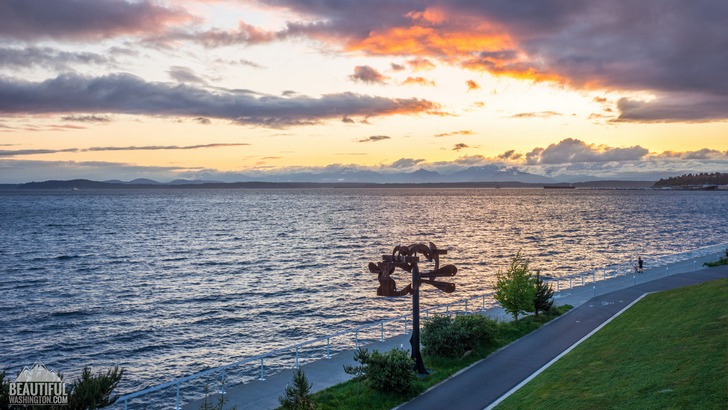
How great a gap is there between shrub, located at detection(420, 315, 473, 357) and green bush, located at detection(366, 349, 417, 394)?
16.4ft

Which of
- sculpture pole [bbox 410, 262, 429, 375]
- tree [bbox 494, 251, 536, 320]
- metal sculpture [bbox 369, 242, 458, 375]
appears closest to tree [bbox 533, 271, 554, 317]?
tree [bbox 494, 251, 536, 320]

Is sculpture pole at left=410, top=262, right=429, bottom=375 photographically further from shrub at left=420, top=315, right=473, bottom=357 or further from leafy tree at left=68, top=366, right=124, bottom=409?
leafy tree at left=68, top=366, right=124, bottom=409

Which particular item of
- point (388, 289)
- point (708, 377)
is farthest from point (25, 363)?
point (708, 377)

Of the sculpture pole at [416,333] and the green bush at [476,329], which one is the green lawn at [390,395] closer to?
the green bush at [476,329]

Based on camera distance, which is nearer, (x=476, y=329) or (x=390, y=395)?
(x=390, y=395)

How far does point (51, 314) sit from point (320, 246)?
56.1 metres

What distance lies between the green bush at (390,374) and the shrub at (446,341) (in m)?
4.99

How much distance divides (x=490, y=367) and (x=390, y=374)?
20.8 ft

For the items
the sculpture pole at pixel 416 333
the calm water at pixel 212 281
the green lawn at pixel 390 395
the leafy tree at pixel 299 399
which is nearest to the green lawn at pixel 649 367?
the green lawn at pixel 390 395

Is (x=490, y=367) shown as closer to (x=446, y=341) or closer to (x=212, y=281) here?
(x=446, y=341)

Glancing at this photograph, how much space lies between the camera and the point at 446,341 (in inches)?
1010

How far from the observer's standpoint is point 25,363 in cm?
3381

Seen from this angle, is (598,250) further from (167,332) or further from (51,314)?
(51,314)

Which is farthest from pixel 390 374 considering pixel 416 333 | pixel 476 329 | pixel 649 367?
pixel 649 367
